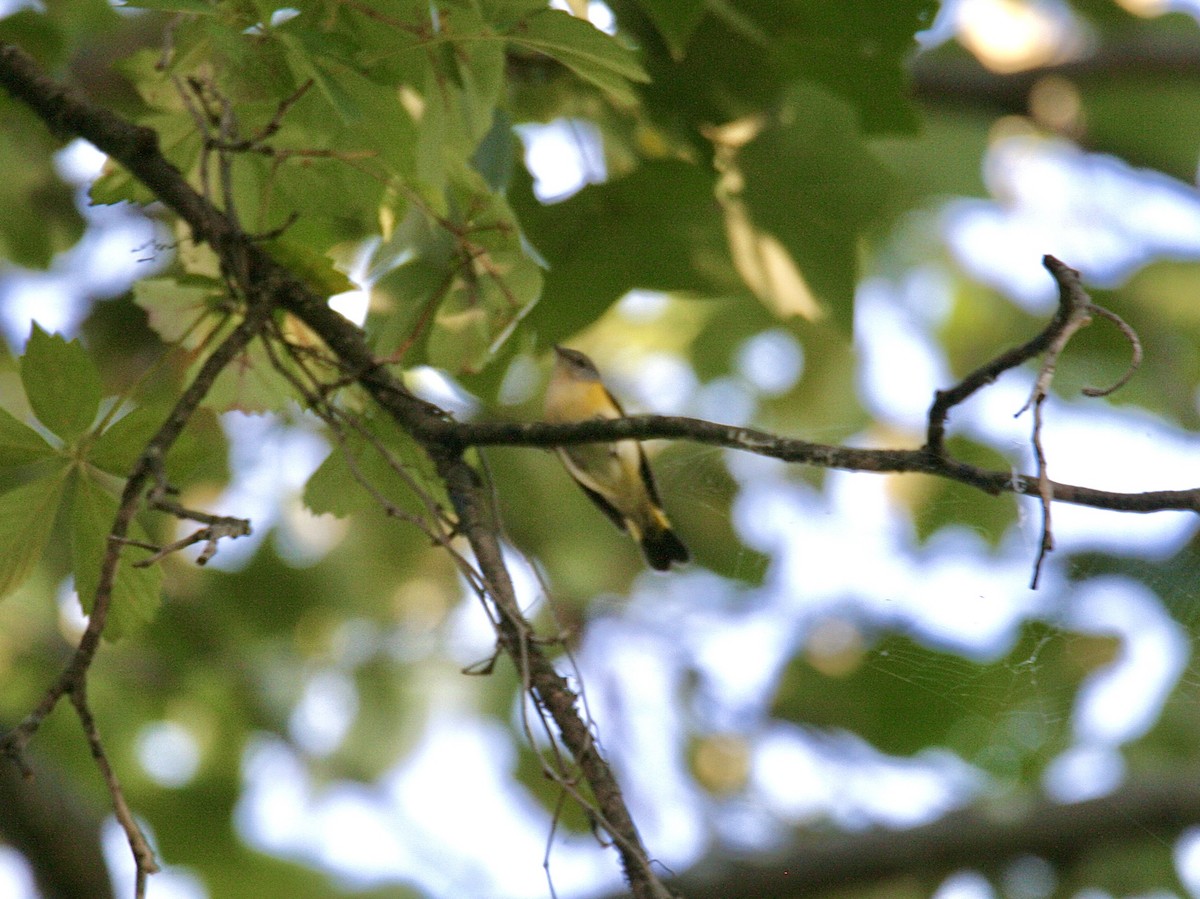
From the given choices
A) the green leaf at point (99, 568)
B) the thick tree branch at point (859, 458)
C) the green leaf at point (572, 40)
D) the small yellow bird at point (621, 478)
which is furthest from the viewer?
the small yellow bird at point (621, 478)

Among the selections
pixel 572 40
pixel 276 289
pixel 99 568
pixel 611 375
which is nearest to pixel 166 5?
pixel 276 289

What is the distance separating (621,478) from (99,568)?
157 centimetres

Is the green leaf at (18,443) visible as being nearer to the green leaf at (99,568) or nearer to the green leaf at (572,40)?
the green leaf at (99,568)

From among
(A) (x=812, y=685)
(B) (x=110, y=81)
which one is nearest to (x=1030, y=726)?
(A) (x=812, y=685)

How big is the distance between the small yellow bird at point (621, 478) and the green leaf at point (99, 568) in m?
1.19

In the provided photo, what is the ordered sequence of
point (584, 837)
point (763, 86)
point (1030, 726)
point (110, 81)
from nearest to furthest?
point (1030, 726)
point (763, 86)
point (110, 81)
point (584, 837)

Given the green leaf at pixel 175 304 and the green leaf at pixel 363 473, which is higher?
the green leaf at pixel 175 304

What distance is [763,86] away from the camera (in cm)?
226

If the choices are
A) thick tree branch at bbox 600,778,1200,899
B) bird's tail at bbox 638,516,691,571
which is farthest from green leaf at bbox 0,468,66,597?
thick tree branch at bbox 600,778,1200,899

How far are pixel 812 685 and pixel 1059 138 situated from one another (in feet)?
8.17

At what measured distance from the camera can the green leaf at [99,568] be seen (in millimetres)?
1627

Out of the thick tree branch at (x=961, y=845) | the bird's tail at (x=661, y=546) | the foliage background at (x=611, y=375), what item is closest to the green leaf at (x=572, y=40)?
the foliage background at (x=611, y=375)

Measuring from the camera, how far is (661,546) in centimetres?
308

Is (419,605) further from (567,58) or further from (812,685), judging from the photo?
(567,58)
